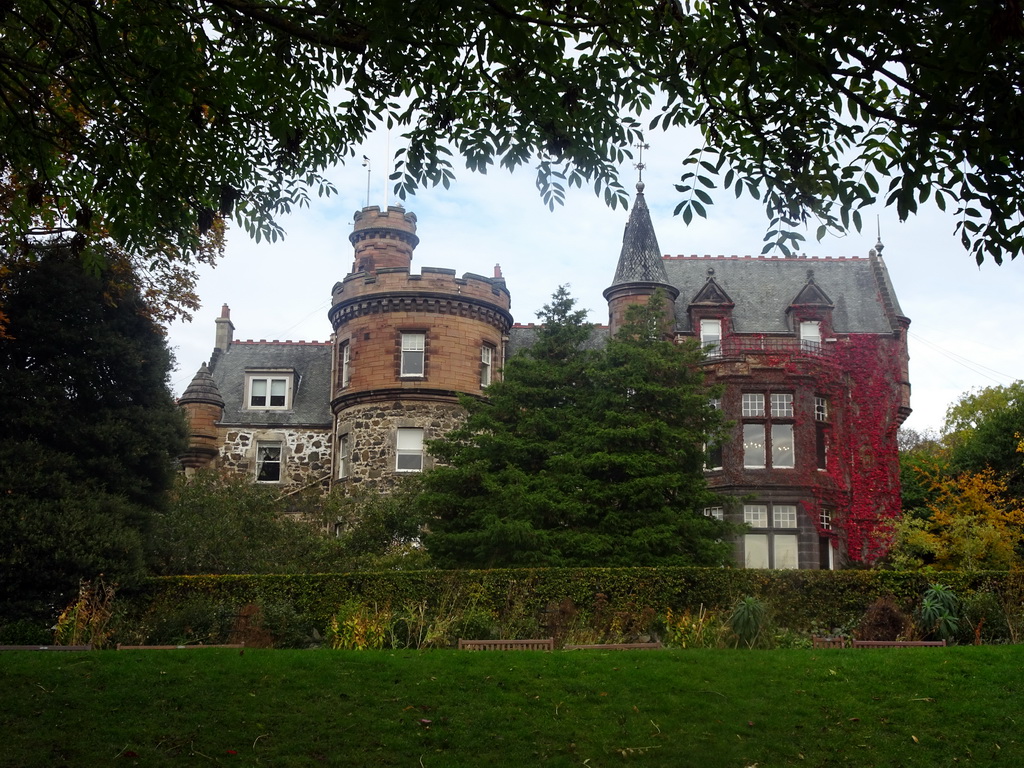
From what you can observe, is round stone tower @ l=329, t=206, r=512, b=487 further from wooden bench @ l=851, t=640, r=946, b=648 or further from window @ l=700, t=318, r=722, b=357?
wooden bench @ l=851, t=640, r=946, b=648

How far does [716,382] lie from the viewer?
34219 millimetres

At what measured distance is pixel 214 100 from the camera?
1079 cm

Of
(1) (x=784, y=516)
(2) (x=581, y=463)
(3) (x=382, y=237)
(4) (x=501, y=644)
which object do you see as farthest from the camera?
(3) (x=382, y=237)

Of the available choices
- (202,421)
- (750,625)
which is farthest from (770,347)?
(202,421)

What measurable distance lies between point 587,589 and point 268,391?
22.1 m

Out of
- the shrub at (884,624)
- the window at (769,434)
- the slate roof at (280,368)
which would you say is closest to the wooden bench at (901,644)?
the shrub at (884,624)

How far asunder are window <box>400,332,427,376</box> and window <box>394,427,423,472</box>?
194cm

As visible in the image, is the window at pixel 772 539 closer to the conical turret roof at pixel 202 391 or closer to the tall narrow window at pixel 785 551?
the tall narrow window at pixel 785 551

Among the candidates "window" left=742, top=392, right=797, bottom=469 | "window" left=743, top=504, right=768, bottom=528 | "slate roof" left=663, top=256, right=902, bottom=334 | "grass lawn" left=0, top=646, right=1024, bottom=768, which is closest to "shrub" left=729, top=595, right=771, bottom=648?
"grass lawn" left=0, top=646, right=1024, bottom=768

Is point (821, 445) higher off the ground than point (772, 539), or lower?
higher

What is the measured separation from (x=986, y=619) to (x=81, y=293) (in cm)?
1888

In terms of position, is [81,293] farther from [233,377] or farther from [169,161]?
[233,377]

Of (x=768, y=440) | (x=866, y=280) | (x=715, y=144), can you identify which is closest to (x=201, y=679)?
(x=715, y=144)

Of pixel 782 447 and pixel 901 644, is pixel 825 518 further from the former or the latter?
pixel 901 644
